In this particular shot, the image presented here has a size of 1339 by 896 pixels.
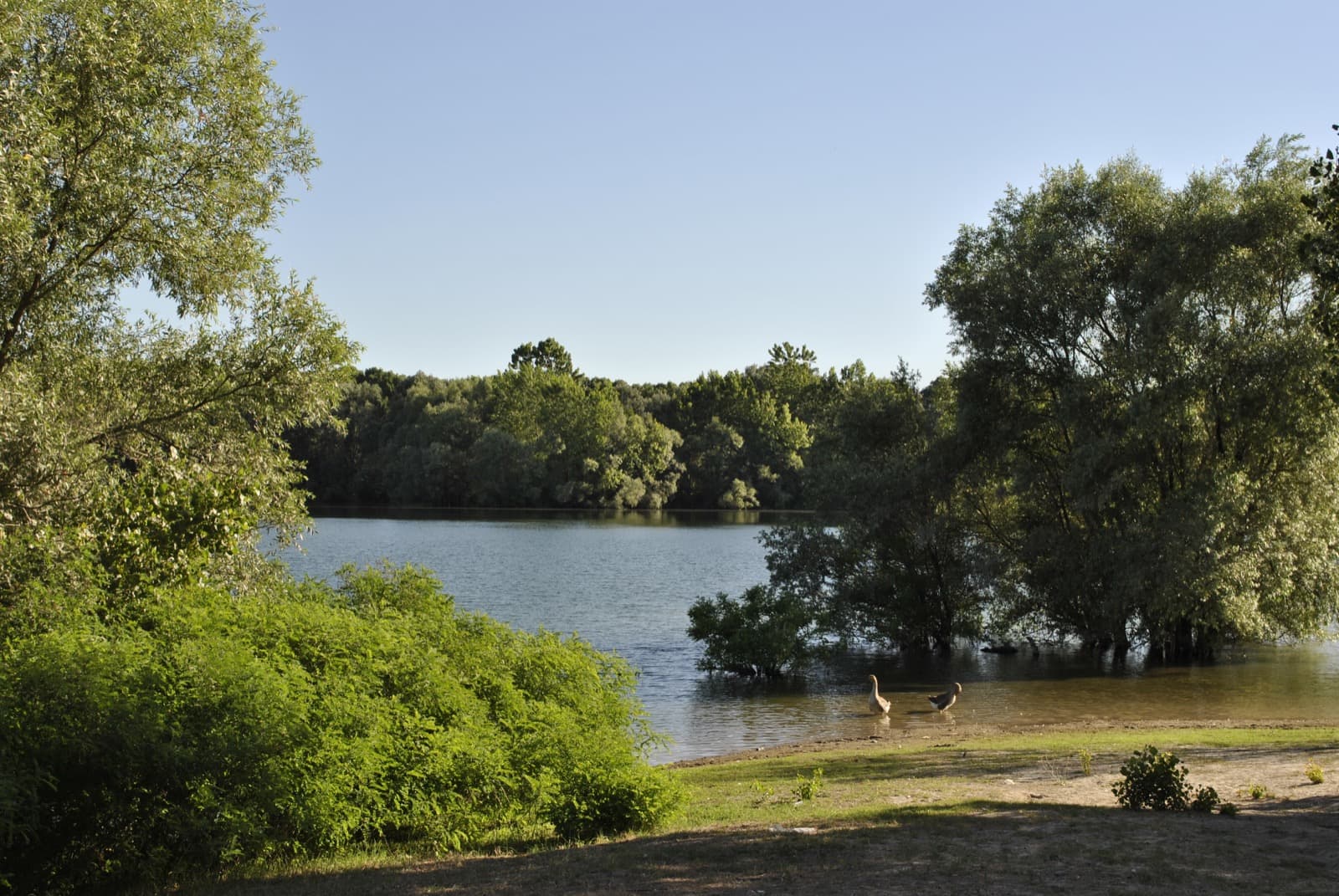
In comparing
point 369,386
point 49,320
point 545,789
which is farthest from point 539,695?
point 369,386

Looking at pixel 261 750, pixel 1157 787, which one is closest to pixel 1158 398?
pixel 1157 787

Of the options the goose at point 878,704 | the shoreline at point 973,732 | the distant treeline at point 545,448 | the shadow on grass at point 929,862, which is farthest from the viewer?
the distant treeline at point 545,448

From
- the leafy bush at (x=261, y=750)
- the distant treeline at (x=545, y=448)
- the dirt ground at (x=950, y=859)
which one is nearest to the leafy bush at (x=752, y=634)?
the leafy bush at (x=261, y=750)

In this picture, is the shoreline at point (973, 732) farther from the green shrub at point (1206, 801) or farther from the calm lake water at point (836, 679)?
the green shrub at point (1206, 801)

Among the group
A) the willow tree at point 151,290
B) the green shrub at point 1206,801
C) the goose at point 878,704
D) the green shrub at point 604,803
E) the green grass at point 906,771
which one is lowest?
the goose at point 878,704

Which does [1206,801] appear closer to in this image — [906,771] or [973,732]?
[906,771]

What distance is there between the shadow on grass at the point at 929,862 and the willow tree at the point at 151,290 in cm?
556

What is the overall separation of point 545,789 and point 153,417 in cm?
963

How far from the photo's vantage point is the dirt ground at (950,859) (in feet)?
27.2

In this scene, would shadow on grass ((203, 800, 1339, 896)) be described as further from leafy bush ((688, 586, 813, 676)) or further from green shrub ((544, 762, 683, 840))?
leafy bush ((688, 586, 813, 676))

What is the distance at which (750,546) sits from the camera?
7300 centimetres

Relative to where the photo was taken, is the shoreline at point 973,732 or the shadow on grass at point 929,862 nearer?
the shadow on grass at point 929,862

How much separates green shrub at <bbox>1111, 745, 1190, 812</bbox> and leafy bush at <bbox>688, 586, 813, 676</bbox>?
17.5m

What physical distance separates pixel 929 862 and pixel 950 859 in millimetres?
208
